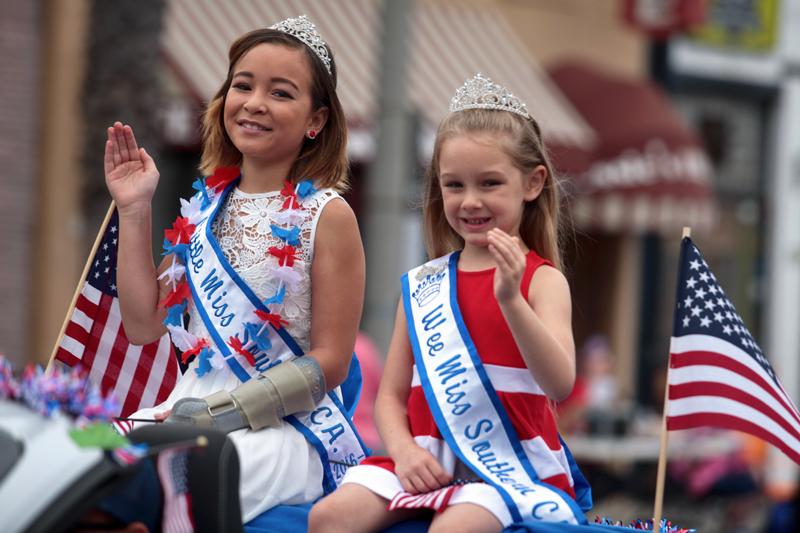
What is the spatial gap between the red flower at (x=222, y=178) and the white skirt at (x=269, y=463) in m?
0.49

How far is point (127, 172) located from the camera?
365cm

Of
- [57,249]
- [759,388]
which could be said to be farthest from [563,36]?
[759,388]

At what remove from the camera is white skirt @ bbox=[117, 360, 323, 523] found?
3.21 meters

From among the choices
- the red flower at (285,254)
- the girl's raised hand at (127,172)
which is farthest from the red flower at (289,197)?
the girl's raised hand at (127,172)

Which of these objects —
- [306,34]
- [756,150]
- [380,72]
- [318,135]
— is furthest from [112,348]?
[756,150]

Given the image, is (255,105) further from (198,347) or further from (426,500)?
(426,500)

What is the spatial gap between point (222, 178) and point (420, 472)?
0.96 m

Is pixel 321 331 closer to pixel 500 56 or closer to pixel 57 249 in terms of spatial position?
pixel 57 249

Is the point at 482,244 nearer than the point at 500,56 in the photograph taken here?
Yes

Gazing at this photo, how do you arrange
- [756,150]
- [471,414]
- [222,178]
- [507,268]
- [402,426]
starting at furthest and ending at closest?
[756,150] → [222,178] → [402,426] → [471,414] → [507,268]

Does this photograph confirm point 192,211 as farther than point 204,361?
Yes

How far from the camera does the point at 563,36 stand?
53.5 feet

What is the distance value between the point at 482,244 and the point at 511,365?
0.30 metres

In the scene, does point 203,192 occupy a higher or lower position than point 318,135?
lower
